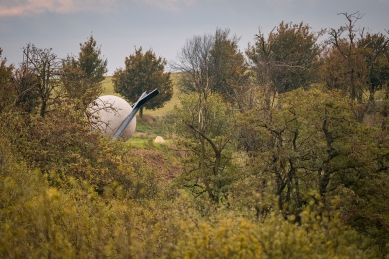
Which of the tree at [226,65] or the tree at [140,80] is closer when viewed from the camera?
the tree at [226,65]

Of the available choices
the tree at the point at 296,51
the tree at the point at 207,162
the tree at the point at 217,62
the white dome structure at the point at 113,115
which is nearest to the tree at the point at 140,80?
the tree at the point at 217,62

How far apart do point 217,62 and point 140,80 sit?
38.7 ft

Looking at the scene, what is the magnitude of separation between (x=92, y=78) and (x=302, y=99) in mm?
41650

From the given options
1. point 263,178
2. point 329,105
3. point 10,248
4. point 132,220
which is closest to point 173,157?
point 263,178

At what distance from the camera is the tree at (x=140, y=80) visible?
196ft

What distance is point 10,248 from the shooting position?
953cm

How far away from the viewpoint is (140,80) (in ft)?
196

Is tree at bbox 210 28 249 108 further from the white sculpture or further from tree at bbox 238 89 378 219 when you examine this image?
tree at bbox 238 89 378 219

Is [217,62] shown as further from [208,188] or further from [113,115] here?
[208,188]

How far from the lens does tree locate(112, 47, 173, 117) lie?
2351 inches

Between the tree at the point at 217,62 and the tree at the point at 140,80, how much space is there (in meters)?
3.00

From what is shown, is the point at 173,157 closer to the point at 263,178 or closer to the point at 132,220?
the point at 263,178

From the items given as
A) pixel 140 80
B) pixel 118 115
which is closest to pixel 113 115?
pixel 118 115

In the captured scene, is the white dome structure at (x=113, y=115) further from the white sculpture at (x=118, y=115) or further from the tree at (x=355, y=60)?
the tree at (x=355, y=60)
